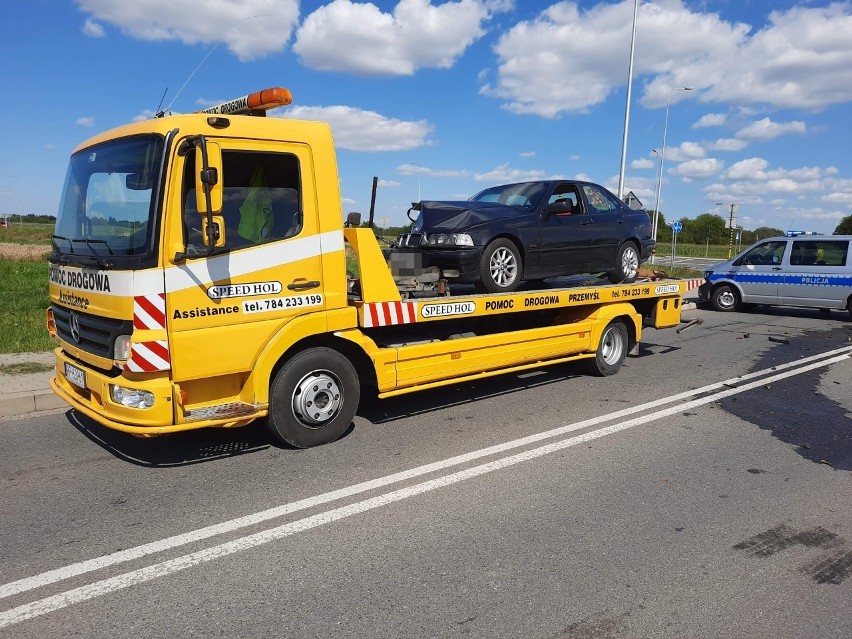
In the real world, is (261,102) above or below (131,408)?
above

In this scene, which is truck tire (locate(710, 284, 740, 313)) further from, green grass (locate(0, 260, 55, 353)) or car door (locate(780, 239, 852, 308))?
green grass (locate(0, 260, 55, 353))

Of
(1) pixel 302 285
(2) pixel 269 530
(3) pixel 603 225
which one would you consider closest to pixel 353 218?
(1) pixel 302 285

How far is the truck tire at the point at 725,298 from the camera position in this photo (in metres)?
15.8

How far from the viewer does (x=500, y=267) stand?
711cm

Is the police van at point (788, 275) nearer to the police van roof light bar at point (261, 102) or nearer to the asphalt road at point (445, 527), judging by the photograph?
the asphalt road at point (445, 527)

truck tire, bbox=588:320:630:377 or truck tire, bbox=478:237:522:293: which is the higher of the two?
truck tire, bbox=478:237:522:293

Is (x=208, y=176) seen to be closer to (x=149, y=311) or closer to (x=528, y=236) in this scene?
(x=149, y=311)

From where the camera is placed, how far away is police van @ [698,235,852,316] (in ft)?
46.3

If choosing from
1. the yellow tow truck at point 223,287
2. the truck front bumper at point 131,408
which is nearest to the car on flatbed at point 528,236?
the yellow tow truck at point 223,287

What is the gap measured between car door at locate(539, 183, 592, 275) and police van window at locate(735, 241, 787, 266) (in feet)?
30.5

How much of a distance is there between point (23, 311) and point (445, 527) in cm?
948

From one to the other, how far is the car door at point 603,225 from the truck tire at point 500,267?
1.53m

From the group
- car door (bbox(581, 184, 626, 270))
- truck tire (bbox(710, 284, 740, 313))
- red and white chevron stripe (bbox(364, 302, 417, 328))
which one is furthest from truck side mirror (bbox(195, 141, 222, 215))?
truck tire (bbox(710, 284, 740, 313))

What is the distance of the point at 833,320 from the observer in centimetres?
1450
